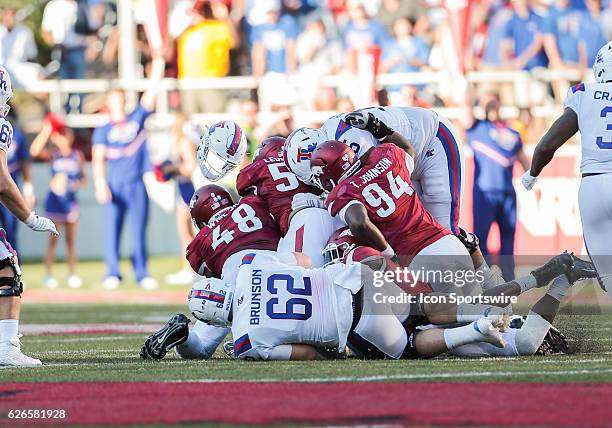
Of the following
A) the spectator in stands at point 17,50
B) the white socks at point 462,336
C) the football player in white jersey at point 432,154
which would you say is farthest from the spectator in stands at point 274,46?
the white socks at point 462,336

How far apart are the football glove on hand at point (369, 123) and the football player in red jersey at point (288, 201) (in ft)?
1.60

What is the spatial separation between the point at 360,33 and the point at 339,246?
10.0 meters

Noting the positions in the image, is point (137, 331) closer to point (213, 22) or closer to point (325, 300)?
point (325, 300)

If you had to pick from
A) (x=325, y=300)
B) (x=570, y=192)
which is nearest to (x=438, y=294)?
(x=325, y=300)

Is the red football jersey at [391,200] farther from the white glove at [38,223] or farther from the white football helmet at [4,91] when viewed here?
the white football helmet at [4,91]

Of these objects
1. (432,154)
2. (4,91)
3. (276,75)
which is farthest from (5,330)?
(276,75)

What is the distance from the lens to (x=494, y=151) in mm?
13844

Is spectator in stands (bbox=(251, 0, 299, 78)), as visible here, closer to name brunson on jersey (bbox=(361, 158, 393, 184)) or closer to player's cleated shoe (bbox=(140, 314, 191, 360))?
name brunson on jersey (bbox=(361, 158, 393, 184))

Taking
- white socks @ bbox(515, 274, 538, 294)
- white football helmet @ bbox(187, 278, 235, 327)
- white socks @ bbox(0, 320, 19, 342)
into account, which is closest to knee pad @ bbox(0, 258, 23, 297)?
white socks @ bbox(0, 320, 19, 342)

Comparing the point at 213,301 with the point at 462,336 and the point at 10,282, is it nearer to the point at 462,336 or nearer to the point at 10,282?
the point at 10,282

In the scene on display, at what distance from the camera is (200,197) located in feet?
26.3

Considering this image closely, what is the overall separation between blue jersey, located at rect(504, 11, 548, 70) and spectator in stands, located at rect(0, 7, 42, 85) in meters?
7.14

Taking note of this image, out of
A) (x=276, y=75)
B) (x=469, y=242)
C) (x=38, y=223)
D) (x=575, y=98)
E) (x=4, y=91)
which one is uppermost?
(x=276, y=75)

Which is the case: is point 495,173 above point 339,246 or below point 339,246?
below
